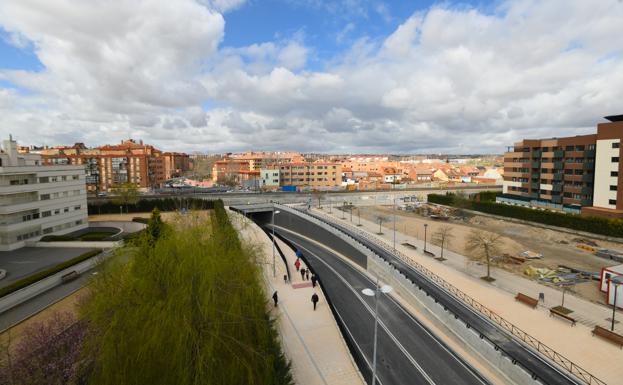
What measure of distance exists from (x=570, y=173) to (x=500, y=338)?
53143 mm

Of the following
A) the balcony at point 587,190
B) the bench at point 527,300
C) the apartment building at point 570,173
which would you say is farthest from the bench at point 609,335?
the balcony at point 587,190

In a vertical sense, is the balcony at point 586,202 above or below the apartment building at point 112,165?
below

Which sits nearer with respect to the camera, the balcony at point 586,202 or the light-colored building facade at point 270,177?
the balcony at point 586,202

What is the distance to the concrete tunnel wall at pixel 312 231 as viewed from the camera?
36047 millimetres

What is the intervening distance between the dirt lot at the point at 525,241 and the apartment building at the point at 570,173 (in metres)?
8.97

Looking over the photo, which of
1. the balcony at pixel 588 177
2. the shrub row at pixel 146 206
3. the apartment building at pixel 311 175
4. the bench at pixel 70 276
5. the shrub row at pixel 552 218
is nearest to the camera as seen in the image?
the bench at pixel 70 276

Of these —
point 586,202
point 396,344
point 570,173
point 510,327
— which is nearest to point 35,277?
point 396,344

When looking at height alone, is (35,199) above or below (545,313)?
above

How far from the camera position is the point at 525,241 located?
4322 centimetres

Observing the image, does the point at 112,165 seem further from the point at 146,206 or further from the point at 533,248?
the point at 533,248

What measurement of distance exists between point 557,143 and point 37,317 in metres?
76.8

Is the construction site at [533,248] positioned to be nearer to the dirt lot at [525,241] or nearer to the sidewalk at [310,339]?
the dirt lot at [525,241]

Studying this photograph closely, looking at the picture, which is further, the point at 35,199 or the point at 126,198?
the point at 126,198

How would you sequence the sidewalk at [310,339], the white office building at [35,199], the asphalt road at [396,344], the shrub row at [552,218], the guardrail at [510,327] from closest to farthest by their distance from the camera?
the sidewalk at [310,339], the guardrail at [510,327], the asphalt road at [396,344], the white office building at [35,199], the shrub row at [552,218]
